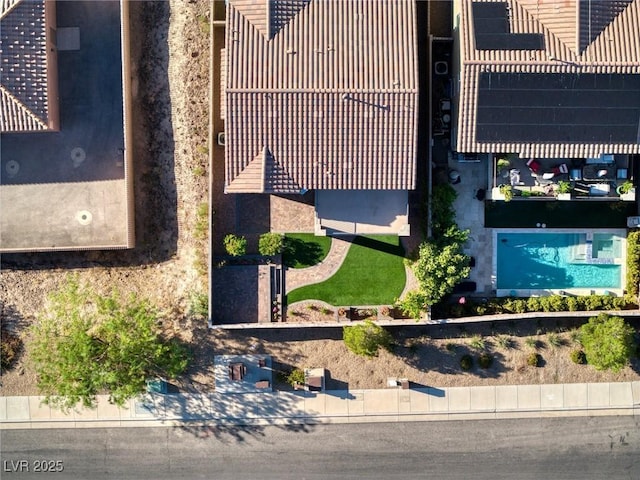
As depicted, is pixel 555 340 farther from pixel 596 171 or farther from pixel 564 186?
pixel 596 171

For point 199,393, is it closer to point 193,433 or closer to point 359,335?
point 193,433

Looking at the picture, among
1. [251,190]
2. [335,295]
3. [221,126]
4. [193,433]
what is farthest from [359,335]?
[221,126]

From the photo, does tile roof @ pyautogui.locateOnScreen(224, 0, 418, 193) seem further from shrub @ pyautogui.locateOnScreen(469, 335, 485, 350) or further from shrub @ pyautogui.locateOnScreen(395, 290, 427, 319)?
shrub @ pyautogui.locateOnScreen(469, 335, 485, 350)

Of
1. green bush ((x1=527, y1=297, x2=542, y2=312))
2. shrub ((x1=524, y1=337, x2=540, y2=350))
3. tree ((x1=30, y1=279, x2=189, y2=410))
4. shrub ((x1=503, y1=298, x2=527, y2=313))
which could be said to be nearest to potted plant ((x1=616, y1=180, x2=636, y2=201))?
green bush ((x1=527, y1=297, x2=542, y2=312))

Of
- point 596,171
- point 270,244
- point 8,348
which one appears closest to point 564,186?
point 596,171

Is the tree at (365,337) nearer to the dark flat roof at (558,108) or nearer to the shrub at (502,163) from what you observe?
the shrub at (502,163)

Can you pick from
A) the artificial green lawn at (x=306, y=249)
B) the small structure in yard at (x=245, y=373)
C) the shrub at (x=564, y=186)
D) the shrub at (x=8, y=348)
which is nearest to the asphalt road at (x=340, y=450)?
the small structure in yard at (x=245, y=373)
